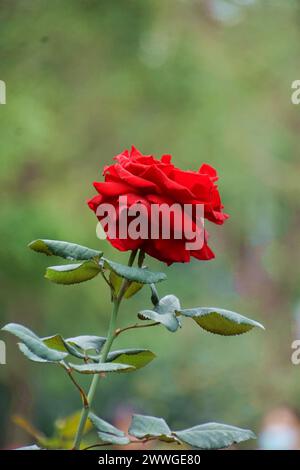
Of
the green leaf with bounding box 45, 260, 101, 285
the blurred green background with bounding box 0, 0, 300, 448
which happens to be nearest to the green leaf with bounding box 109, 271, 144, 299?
the green leaf with bounding box 45, 260, 101, 285

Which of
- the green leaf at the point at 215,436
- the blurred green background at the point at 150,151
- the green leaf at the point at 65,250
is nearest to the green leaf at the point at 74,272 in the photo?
the green leaf at the point at 65,250

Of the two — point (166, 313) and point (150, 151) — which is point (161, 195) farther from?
point (150, 151)

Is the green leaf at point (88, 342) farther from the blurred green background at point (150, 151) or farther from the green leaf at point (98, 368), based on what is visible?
the blurred green background at point (150, 151)

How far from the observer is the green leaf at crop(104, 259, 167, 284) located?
446 millimetres

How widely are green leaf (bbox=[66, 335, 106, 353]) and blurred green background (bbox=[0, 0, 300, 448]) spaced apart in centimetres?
196

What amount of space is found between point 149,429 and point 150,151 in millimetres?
2840

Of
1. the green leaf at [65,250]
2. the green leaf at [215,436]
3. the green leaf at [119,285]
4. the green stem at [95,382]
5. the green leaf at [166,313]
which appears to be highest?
the green leaf at [65,250]

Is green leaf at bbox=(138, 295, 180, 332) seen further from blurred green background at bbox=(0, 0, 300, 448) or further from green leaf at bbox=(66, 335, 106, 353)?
blurred green background at bbox=(0, 0, 300, 448)

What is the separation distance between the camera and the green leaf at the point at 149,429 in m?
0.44

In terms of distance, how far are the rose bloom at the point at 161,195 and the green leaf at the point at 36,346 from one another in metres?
0.08

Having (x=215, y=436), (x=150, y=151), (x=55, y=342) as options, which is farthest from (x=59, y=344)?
(x=150, y=151)

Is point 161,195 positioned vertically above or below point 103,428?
above

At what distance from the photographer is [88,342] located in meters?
0.49

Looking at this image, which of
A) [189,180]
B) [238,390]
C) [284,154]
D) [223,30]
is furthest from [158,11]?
[189,180]
